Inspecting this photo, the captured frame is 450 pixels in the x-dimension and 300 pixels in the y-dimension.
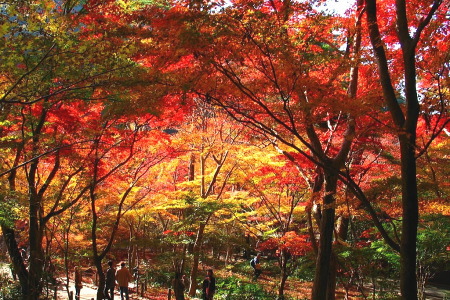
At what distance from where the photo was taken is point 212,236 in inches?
529

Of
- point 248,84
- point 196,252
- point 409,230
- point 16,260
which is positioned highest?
point 248,84

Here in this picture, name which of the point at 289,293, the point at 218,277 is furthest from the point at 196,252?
the point at 289,293

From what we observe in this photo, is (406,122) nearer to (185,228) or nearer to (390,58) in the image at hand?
(390,58)

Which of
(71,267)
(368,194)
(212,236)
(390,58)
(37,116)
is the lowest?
(71,267)

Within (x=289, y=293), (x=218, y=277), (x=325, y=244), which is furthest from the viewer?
(x=218, y=277)

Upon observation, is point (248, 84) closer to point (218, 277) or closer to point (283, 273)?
point (283, 273)

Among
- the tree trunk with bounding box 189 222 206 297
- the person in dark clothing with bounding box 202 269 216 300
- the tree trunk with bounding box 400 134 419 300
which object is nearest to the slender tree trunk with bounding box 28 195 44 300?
the person in dark clothing with bounding box 202 269 216 300

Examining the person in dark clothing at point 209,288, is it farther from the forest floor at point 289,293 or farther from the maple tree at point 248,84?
the forest floor at point 289,293

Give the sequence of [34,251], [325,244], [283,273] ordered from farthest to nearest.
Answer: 1. [283,273]
2. [34,251]
3. [325,244]

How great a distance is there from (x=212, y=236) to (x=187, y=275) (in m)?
3.26

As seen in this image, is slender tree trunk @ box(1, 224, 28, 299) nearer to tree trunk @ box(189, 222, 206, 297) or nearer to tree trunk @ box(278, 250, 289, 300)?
tree trunk @ box(189, 222, 206, 297)

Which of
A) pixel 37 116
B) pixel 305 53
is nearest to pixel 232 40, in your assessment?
pixel 305 53

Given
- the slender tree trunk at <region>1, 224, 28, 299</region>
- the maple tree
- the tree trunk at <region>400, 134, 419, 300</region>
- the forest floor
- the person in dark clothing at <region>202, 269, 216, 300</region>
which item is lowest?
the forest floor

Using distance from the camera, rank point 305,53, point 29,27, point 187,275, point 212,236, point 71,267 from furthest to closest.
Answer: point 71,267, point 187,275, point 212,236, point 305,53, point 29,27
